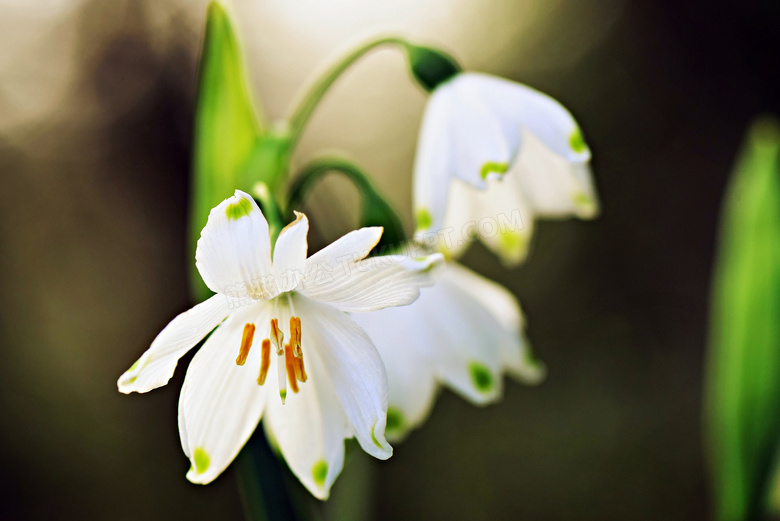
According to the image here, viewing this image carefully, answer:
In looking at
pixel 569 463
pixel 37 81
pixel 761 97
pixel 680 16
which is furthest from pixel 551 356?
pixel 37 81

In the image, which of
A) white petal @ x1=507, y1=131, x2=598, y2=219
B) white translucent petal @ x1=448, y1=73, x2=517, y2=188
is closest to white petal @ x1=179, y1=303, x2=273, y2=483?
white translucent petal @ x1=448, y1=73, x2=517, y2=188

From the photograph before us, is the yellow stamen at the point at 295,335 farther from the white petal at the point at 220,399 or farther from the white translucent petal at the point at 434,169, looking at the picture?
the white translucent petal at the point at 434,169

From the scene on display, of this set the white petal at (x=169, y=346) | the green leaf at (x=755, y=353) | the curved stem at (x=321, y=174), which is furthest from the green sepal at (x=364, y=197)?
the green leaf at (x=755, y=353)

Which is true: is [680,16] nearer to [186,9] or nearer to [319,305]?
[186,9]

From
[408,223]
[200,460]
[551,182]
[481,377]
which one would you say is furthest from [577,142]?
[408,223]

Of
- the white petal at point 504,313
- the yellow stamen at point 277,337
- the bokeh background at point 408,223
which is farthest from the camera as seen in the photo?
the bokeh background at point 408,223

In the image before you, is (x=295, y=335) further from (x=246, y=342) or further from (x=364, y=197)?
(x=364, y=197)
